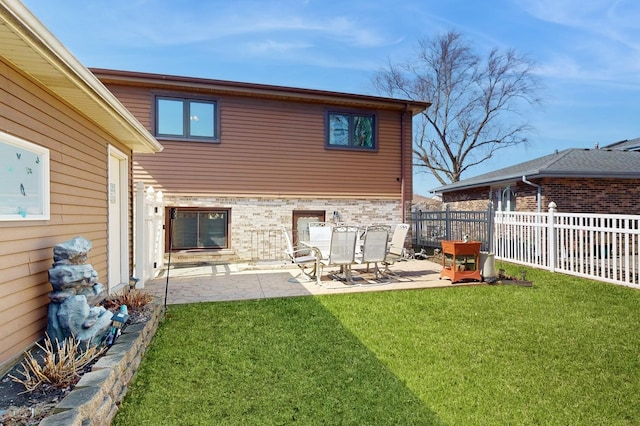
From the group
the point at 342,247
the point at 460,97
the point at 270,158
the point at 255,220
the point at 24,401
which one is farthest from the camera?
the point at 460,97

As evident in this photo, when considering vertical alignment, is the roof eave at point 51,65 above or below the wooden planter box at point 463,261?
above

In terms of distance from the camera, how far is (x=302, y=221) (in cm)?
1067

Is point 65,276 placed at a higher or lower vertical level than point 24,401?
higher

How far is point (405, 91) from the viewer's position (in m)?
23.4

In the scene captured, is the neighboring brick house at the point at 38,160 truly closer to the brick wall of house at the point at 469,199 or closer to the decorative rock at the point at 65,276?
the decorative rock at the point at 65,276

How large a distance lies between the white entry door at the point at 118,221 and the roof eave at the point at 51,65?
1.26 meters

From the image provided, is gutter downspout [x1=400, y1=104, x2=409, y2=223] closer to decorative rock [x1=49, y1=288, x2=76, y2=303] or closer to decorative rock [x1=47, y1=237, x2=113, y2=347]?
decorative rock [x1=47, y1=237, x2=113, y2=347]

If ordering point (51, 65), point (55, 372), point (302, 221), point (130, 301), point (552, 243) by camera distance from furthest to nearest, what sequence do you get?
point (302, 221)
point (552, 243)
point (130, 301)
point (51, 65)
point (55, 372)

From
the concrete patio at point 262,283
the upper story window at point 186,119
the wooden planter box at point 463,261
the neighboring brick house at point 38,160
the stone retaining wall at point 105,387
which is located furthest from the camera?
the upper story window at point 186,119

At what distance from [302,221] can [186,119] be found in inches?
165

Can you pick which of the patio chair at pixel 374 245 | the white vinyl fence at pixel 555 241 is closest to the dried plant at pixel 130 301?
the patio chair at pixel 374 245

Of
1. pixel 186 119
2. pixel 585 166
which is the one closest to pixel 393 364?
pixel 186 119

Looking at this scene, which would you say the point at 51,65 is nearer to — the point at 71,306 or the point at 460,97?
the point at 71,306

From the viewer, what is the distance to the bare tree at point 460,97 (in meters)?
22.4
